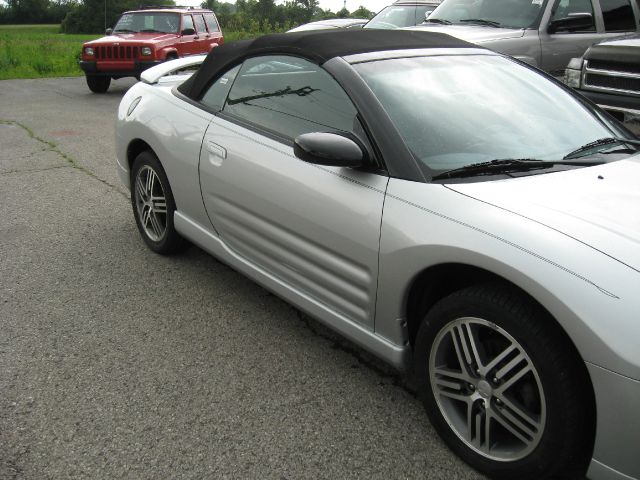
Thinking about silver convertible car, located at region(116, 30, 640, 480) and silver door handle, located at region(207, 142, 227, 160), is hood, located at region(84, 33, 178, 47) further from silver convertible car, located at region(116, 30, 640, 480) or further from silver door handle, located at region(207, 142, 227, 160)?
silver door handle, located at region(207, 142, 227, 160)

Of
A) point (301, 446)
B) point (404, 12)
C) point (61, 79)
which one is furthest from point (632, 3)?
point (61, 79)

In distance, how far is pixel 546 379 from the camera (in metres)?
2.03

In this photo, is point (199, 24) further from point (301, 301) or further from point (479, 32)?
point (301, 301)

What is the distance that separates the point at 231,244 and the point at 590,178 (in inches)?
71.9

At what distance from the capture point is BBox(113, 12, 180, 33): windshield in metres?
13.6

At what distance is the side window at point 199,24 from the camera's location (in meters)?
14.2

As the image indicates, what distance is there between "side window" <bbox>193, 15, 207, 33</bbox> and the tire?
35.0 feet

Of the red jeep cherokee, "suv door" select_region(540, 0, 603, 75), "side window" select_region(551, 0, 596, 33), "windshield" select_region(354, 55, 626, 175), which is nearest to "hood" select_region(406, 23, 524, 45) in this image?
"suv door" select_region(540, 0, 603, 75)

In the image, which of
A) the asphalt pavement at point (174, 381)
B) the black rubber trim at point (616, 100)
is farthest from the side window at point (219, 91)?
the black rubber trim at point (616, 100)

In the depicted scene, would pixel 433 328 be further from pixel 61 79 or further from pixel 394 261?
pixel 61 79

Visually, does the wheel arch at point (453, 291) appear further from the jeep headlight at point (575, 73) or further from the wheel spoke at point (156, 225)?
the jeep headlight at point (575, 73)

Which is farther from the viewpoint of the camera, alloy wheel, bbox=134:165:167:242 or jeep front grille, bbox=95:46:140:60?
jeep front grille, bbox=95:46:140:60

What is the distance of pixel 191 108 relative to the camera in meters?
3.76

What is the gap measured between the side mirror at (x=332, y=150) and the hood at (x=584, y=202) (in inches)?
15.7
